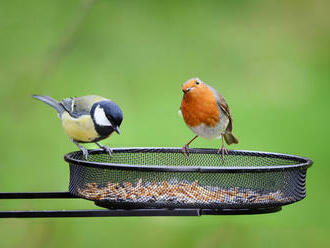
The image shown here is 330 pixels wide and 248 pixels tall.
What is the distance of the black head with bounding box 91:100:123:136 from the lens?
2838 millimetres

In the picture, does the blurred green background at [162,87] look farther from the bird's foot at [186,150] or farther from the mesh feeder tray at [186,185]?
the mesh feeder tray at [186,185]

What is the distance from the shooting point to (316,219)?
4.18m

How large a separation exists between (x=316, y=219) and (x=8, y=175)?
6.79 ft

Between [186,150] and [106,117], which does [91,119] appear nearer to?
[106,117]

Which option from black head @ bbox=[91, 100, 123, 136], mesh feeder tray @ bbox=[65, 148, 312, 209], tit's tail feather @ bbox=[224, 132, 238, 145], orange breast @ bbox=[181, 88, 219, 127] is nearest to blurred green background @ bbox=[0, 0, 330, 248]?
tit's tail feather @ bbox=[224, 132, 238, 145]

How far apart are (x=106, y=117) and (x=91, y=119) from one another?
0.11 meters

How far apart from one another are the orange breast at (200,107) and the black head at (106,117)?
0.38m

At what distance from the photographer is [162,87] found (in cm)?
472

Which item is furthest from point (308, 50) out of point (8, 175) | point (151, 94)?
point (8, 175)

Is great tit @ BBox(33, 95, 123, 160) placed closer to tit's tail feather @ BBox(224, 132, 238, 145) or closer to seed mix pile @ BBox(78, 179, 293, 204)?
seed mix pile @ BBox(78, 179, 293, 204)

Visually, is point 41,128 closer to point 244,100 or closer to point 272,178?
point 244,100

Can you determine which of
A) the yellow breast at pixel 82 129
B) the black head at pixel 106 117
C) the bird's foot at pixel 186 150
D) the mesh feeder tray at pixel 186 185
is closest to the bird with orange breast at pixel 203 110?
the bird's foot at pixel 186 150

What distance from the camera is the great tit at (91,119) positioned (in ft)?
9.37

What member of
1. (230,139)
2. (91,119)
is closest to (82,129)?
(91,119)
